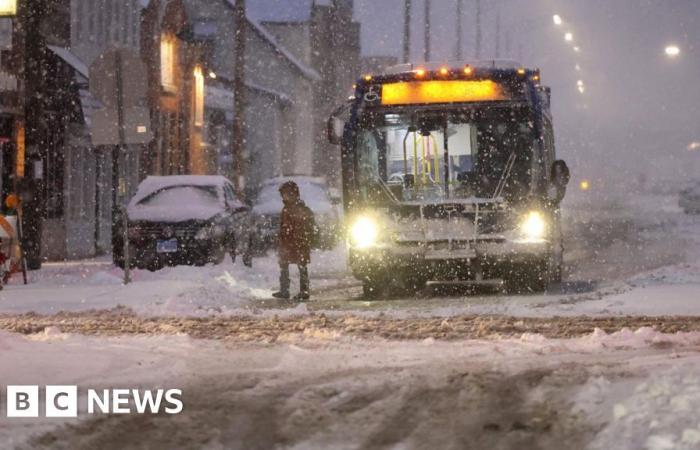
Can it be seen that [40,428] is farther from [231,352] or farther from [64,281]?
[64,281]

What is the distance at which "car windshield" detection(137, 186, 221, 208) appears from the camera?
2305cm

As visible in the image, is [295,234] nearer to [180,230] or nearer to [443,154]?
[443,154]

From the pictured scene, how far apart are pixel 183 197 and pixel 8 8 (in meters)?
6.27

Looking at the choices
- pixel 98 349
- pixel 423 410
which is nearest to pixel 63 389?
pixel 98 349

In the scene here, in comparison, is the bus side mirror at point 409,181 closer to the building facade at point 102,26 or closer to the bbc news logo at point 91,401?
the bbc news logo at point 91,401

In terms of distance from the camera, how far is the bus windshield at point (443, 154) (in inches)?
653

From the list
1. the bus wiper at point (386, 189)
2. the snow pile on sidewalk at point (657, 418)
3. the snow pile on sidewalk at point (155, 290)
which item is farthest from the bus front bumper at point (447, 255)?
the snow pile on sidewalk at point (657, 418)

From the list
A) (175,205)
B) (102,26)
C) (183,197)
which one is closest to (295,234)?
(175,205)

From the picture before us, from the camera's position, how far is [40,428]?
7.01 m

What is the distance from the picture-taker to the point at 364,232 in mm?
16641

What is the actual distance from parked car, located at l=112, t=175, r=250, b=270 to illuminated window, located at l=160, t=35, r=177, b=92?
15.2 metres

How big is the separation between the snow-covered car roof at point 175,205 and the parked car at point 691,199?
109 ft

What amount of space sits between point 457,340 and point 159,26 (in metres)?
28.5

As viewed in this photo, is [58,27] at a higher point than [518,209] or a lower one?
higher
